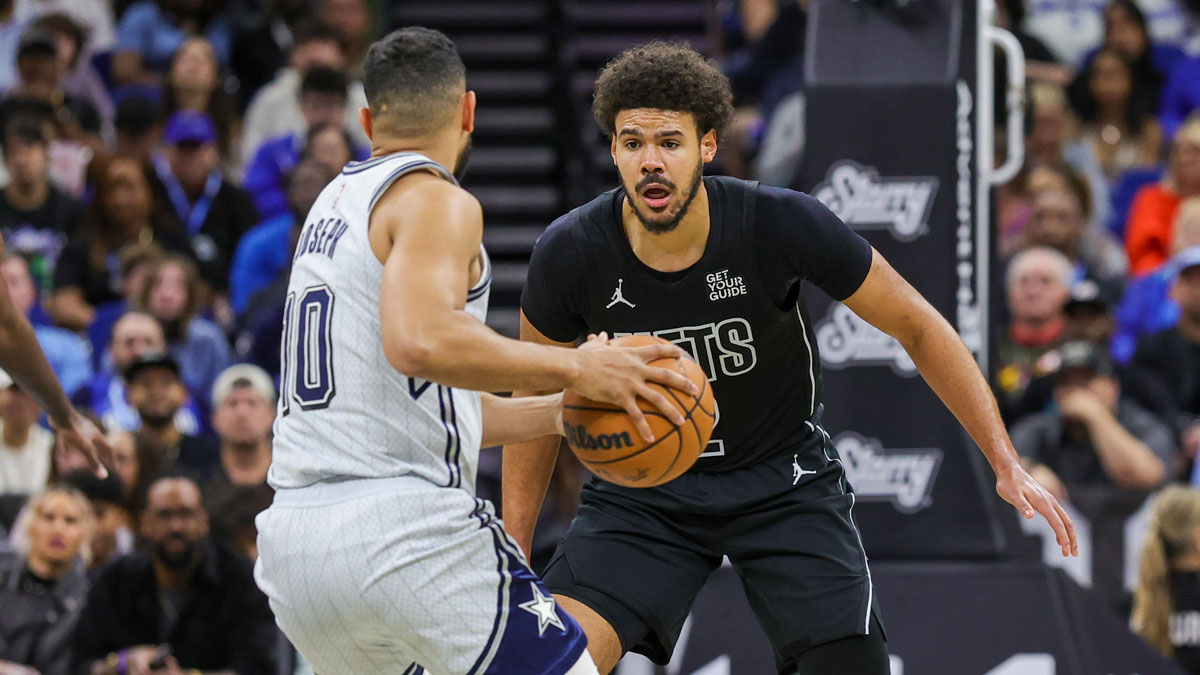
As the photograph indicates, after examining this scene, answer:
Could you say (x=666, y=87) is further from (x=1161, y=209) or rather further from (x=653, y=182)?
(x=1161, y=209)

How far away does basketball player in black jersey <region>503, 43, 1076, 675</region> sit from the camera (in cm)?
460

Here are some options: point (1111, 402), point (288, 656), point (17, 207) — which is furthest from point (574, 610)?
point (17, 207)

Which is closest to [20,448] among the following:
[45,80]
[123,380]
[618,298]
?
[123,380]

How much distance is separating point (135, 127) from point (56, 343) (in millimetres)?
2210

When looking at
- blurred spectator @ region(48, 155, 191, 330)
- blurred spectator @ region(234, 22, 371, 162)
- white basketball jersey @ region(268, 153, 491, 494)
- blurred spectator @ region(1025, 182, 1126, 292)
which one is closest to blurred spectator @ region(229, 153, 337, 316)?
blurred spectator @ region(48, 155, 191, 330)

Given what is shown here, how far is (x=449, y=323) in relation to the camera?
3.56 metres

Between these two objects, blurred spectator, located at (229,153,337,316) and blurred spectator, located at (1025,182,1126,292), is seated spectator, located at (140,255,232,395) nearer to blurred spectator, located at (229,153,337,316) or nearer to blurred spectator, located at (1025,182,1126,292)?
blurred spectator, located at (229,153,337,316)

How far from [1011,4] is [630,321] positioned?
860cm

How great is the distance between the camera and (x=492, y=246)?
1198 centimetres

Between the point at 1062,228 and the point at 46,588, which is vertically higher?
the point at 1062,228

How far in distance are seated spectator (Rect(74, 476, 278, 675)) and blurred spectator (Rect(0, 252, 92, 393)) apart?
6.12 feet

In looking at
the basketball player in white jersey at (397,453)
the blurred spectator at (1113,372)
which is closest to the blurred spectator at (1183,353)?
the blurred spectator at (1113,372)

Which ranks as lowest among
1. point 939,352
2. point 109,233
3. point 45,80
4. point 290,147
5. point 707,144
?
point 109,233

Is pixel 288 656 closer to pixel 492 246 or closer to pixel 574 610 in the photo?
pixel 574 610
